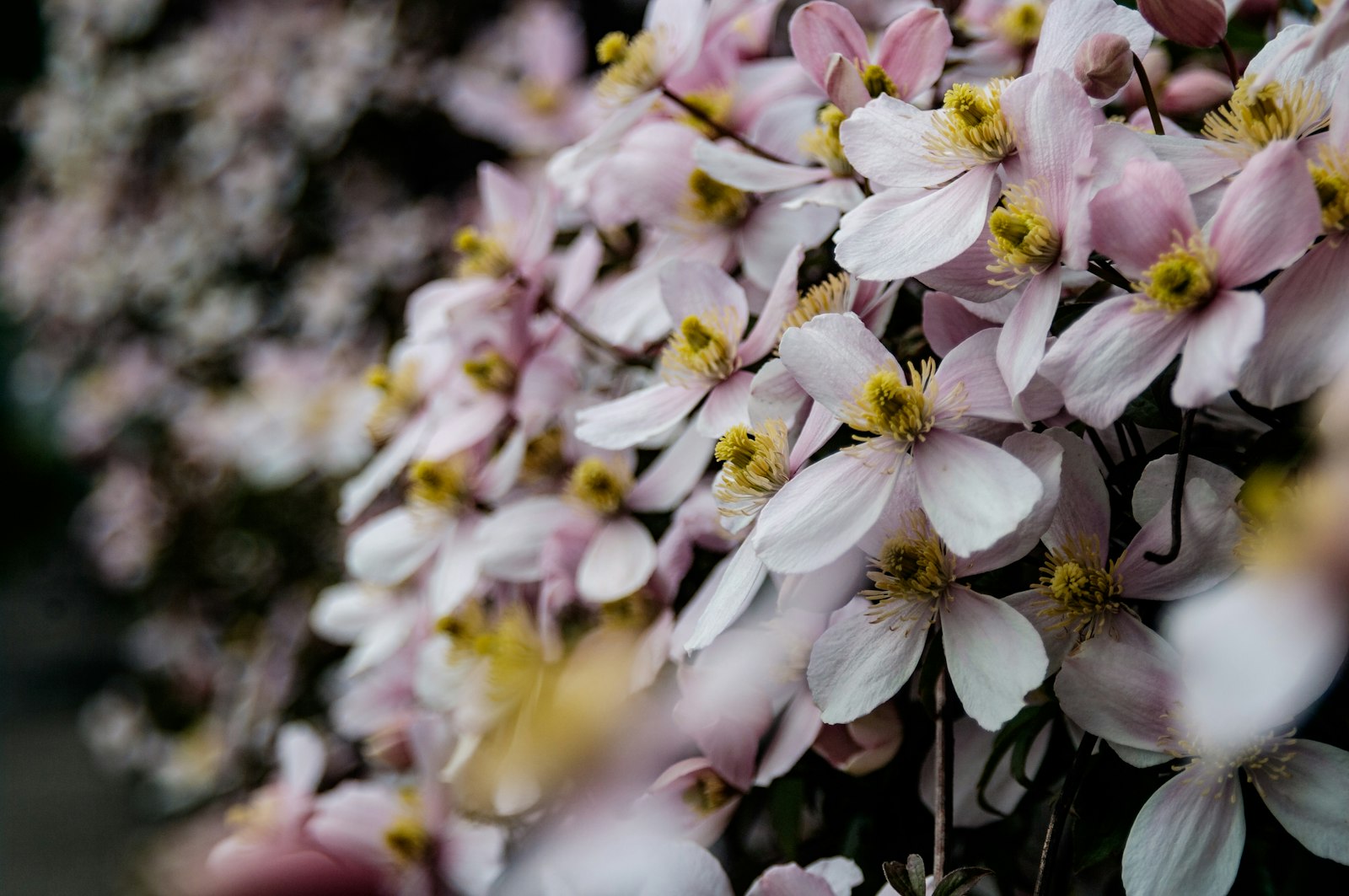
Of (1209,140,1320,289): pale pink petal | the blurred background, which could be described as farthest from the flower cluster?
the blurred background

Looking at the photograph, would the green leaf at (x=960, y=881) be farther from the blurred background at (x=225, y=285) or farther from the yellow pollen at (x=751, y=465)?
the blurred background at (x=225, y=285)

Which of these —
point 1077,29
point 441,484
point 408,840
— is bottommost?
point 408,840

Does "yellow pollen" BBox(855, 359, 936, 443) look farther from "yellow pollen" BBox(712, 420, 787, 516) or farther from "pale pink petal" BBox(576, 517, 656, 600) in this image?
"pale pink petal" BBox(576, 517, 656, 600)

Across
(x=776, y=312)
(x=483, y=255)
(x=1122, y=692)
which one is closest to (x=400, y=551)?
(x=483, y=255)

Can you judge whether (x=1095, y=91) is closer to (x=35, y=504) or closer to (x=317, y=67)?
(x=317, y=67)

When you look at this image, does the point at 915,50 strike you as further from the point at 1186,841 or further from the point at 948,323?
the point at 1186,841
